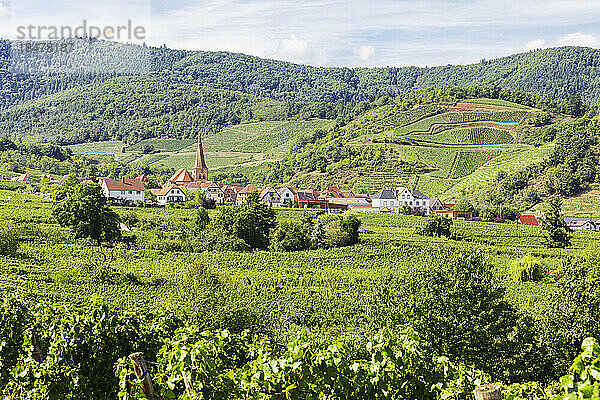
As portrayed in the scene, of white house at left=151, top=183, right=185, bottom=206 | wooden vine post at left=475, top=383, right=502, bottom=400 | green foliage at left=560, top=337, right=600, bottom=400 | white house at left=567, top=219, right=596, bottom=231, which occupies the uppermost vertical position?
green foliage at left=560, top=337, right=600, bottom=400

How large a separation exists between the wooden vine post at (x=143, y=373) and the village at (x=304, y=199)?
205 feet

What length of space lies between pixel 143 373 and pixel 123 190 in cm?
7078

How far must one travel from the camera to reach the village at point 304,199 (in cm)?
7244

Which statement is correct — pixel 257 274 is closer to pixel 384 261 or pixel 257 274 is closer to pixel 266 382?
pixel 384 261

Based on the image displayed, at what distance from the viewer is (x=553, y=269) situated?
43188mm

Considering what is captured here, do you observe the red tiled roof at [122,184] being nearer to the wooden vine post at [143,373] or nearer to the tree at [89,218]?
the tree at [89,218]

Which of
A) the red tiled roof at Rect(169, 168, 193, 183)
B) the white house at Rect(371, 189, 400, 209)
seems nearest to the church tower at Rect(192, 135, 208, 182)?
the red tiled roof at Rect(169, 168, 193, 183)

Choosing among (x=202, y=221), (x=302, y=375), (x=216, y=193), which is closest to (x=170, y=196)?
(x=216, y=193)

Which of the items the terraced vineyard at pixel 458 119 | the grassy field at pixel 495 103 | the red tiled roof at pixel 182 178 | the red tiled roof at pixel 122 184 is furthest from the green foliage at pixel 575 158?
the red tiled roof at pixel 182 178

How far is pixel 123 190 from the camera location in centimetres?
7262

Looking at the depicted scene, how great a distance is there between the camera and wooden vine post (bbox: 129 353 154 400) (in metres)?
5.73

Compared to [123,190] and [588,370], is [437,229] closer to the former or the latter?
[123,190]

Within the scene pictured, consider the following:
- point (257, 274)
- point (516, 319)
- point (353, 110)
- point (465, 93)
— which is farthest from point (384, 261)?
point (353, 110)

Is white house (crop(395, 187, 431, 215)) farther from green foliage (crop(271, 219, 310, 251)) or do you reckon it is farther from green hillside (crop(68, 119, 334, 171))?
green hillside (crop(68, 119, 334, 171))
